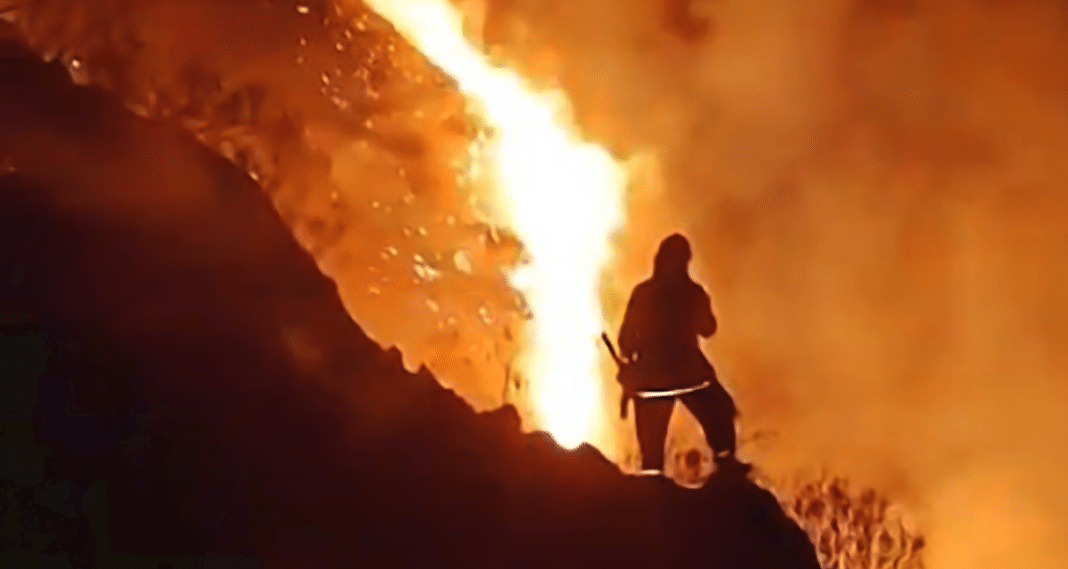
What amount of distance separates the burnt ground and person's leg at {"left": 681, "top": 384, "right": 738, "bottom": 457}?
7cm

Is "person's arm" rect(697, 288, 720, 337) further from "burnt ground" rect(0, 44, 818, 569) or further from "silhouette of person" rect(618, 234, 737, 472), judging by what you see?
"burnt ground" rect(0, 44, 818, 569)

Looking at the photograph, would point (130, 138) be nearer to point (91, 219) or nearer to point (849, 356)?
point (91, 219)

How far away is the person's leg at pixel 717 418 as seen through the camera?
1438 mm

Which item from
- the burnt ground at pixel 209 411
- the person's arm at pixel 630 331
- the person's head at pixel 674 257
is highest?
the person's head at pixel 674 257

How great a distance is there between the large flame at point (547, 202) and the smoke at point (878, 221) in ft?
0.09

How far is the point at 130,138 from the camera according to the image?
1.34m

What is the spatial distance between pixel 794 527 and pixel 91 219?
22.7 inches

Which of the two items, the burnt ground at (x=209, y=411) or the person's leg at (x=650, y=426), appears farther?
the person's leg at (x=650, y=426)

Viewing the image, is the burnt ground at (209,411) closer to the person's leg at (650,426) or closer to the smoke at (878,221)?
the person's leg at (650,426)

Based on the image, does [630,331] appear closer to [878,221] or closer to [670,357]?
[670,357]

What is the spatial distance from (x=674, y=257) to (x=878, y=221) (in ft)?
0.56

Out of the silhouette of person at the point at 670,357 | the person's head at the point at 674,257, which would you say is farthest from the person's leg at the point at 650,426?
the person's head at the point at 674,257

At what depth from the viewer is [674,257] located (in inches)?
56.7

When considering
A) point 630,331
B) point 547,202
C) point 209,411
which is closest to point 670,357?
point 630,331
